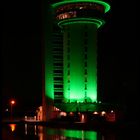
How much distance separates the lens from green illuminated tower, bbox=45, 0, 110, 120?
54.7 meters

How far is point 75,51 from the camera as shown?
2181 inches

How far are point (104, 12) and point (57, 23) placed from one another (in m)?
8.09

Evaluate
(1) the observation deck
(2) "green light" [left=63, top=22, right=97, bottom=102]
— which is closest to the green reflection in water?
(2) "green light" [left=63, top=22, right=97, bottom=102]

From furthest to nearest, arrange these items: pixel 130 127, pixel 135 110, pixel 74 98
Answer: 1. pixel 74 98
2. pixel 135 110
3. pixel 130 127

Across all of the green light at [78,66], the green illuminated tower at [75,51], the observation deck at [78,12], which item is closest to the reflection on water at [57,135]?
the green light at [78,66]

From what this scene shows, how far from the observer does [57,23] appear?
55781 millimetres

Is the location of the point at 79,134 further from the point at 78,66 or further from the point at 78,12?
the point at 78,12

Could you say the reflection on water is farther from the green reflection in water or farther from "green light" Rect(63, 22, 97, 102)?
"green light" Rect(63, 22, 97, 102)

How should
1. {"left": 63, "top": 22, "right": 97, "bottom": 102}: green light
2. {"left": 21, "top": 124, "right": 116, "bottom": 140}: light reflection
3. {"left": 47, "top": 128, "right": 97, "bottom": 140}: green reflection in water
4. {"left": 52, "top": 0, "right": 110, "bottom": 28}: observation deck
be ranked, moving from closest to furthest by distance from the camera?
{"left": 21, "top": 124, "right": 116, "bottom": 140}: light reflection
{"left": 47, "top": 128, "right": 97, "bottom": 140}: green reflection in water
{"left": 52, "top": 0, "right": 110, "bottom": 28}: observation deck
{"left": 63, "top": 22, "right": 97, "bottom": 102}: green light

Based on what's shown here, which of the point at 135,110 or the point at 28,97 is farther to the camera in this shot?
the point at 28,97

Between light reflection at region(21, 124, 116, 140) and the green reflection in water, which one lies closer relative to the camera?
light reflection at region(21, 124, 116, 140)

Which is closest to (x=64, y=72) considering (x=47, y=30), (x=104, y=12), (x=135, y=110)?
(x=47, y=30)

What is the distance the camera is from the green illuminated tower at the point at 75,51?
2153 inches

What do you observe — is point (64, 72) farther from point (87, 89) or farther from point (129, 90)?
point (129, 90)
